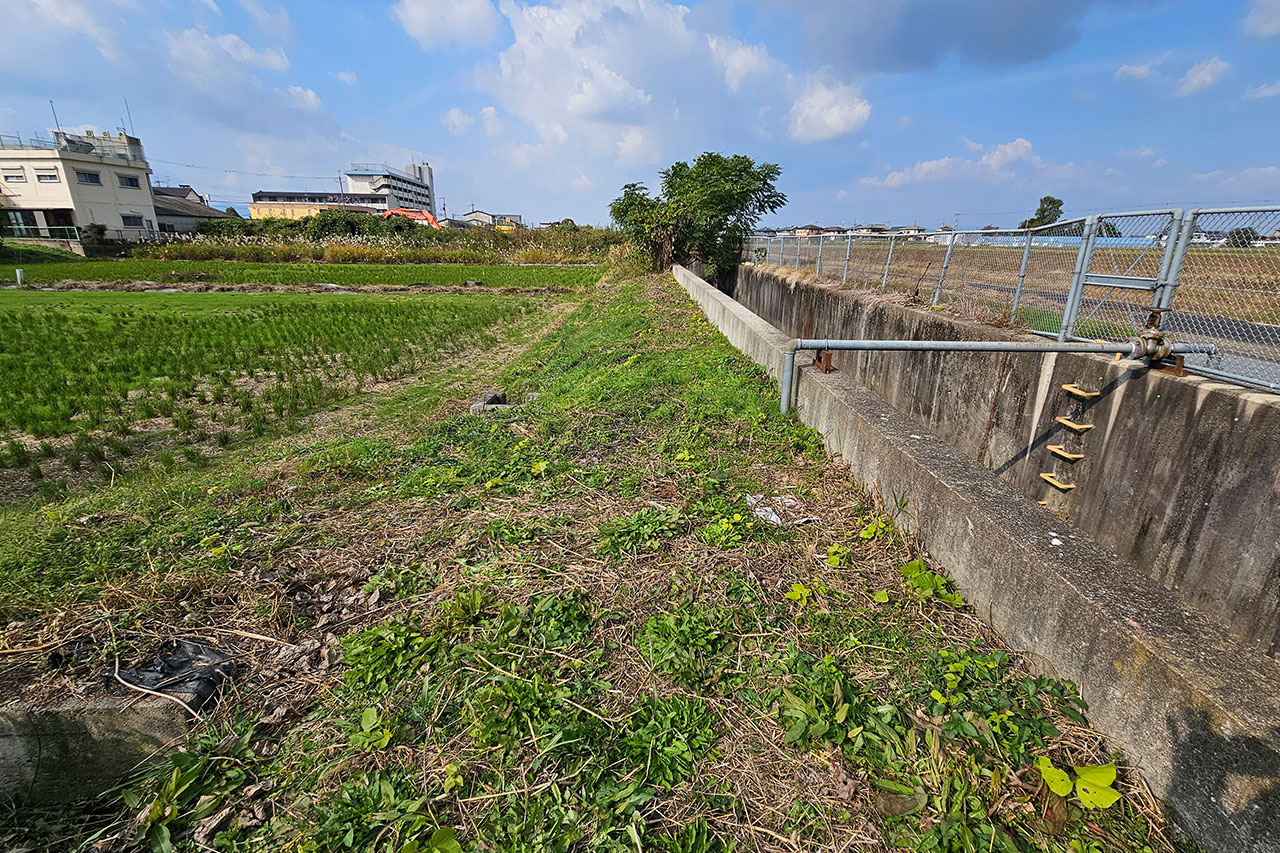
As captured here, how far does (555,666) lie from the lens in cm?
209

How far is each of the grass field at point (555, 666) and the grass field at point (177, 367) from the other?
2.30 metres

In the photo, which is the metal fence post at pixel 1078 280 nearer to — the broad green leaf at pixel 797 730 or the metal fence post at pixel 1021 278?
the metal fence post at pixel 1021 278

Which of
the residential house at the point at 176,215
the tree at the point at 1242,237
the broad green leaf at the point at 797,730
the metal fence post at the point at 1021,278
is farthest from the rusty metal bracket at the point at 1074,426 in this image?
the residential house at the point at 176,215

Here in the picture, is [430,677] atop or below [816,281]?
below

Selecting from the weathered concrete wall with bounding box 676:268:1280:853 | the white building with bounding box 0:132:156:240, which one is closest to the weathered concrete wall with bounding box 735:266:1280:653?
the weathered concrete wall with bounding box 676:268:1280:853

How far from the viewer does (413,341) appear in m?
11.4

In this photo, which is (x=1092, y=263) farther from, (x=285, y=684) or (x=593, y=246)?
(x=593, y=246)

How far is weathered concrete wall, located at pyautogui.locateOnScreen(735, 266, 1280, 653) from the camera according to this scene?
7.20 ft

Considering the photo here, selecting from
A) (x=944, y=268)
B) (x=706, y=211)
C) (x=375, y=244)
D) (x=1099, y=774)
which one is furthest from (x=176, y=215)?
(x=1099, y=774)

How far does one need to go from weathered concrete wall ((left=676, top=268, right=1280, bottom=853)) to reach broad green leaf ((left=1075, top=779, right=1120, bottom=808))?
6.4 inches

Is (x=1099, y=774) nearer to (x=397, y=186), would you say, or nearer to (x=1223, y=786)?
(x=1223, y=786)

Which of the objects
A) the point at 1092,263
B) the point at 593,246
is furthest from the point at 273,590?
the point at 593,246

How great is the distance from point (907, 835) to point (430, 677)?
1658mm

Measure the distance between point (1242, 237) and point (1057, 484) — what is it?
155 cm
